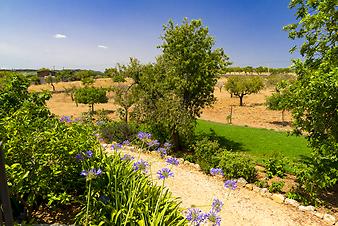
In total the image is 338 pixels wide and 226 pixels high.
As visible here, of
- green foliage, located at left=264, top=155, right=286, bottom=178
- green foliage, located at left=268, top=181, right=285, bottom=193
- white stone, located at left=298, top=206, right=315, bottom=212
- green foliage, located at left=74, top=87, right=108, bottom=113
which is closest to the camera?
white stone, located at left=298, top=206, right=315, bottom=212

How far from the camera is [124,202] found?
16.9ft

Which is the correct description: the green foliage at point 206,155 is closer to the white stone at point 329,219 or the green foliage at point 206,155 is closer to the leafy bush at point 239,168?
the leafy bush at point 239,168

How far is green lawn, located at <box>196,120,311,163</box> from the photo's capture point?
14.4 m

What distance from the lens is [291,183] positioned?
1044cm

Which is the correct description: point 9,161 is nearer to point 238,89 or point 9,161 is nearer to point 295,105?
point 295,105

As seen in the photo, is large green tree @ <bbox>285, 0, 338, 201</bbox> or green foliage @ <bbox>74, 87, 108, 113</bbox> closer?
large green tree @ <bbox>285, 0, 338, 201</bbox>

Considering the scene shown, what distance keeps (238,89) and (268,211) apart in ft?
108

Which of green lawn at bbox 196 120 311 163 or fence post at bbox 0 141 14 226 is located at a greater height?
fence post at bbox 0 141 14 226

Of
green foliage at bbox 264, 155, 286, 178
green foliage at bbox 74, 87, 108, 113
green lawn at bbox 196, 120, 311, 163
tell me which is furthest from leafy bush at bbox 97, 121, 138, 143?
green foliage at bbox 74, 87, 108, 113

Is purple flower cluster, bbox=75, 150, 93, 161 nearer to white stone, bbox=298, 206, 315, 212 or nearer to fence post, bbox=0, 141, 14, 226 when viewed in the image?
fence post, bbox=0, 141, 14, 226

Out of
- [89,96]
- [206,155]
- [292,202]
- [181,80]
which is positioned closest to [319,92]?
[292,202]

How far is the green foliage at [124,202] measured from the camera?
4.83 meters

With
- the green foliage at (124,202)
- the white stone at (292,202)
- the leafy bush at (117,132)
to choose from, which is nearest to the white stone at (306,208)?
the white stone at (292,202)

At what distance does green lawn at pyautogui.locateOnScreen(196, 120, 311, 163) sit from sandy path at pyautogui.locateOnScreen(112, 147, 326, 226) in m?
4.15
